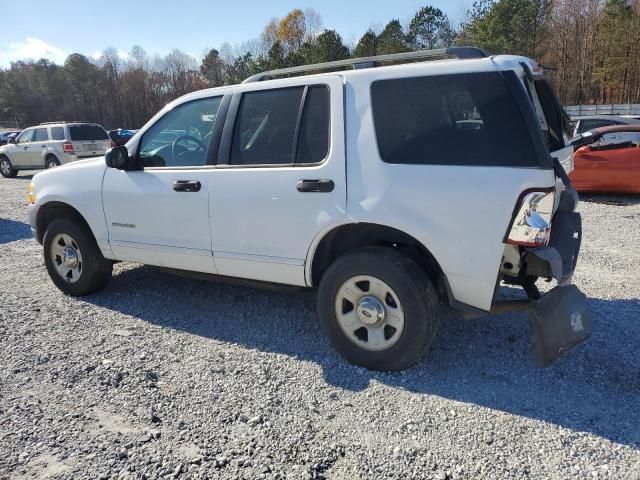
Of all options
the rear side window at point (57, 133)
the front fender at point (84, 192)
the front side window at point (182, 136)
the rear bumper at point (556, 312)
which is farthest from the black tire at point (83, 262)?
the rear side window at point (57, 133)

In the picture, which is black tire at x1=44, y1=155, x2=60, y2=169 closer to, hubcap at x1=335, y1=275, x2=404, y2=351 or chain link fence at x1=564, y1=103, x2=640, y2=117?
hubcap at x1=335, y1=275, x2=404, y2=351

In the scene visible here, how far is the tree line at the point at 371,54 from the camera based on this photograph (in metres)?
38.7

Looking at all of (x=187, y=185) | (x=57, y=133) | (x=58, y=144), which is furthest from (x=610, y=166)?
(x=57, y=133)

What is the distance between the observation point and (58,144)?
1642 cm

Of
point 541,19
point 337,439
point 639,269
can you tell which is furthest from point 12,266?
point 541,19

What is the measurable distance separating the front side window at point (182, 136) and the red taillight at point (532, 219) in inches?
95.5

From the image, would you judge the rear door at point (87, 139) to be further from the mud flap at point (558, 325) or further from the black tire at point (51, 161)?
the mud flap at point (558, 325)

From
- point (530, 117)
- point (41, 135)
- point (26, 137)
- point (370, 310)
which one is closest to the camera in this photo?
point (530, 117)

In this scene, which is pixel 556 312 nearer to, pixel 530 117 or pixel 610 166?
pixel 530 117

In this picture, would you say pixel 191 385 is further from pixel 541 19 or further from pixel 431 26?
pixel 431 26

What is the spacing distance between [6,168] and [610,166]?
779 inches

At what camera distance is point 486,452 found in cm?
259

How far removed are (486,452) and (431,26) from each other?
178 ft

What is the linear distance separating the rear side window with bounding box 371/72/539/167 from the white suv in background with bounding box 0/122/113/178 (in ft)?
49.9
